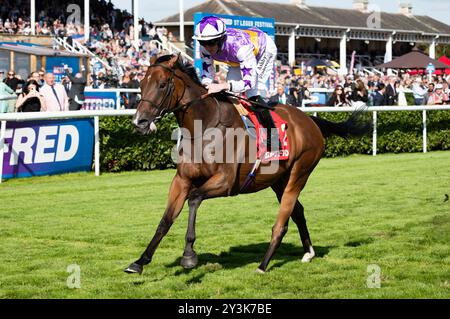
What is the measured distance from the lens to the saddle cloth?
6414mm

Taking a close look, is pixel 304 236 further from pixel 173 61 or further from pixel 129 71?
pixel 129 71

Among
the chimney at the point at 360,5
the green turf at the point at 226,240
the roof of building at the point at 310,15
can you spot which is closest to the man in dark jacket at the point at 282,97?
the green turf at the point at 226,240

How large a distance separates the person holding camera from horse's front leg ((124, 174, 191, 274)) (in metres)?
8.73

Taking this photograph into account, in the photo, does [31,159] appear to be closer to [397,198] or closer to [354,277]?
[397,198]

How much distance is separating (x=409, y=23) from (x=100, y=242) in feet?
190

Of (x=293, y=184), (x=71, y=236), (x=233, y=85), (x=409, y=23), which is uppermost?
(x=409, y=23)

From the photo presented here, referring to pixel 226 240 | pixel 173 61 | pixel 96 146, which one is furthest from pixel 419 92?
pixel 173 61

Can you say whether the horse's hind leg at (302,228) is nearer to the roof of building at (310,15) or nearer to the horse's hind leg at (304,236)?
the horse's hind leg at (304,236)

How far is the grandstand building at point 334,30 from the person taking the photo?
48.9 metres

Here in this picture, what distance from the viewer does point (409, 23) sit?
62.8m

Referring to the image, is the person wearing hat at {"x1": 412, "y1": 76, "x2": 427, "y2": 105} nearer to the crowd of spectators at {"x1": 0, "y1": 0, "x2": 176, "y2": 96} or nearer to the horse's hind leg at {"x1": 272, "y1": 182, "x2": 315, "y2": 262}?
the crowd of spectators at {"x1": 0, "y1": 0, "x2": 176, "y2": 96}

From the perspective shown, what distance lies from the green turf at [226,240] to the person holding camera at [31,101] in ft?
6.02
